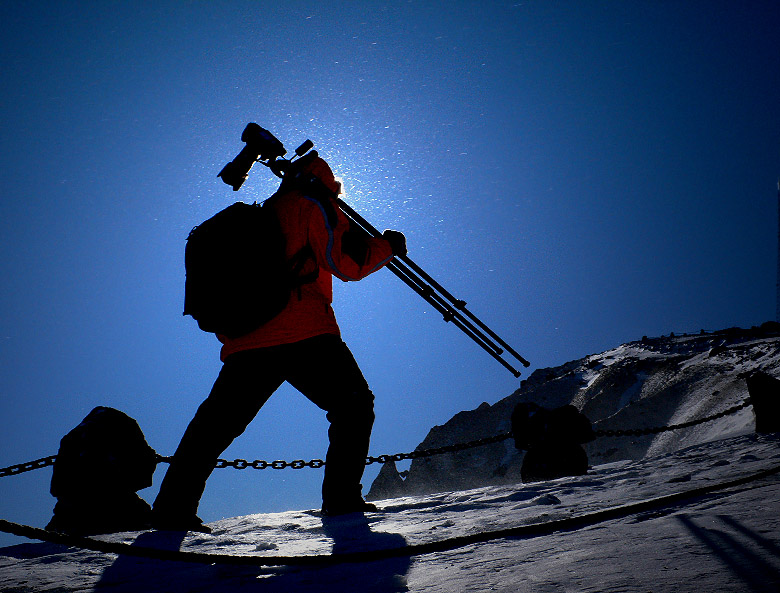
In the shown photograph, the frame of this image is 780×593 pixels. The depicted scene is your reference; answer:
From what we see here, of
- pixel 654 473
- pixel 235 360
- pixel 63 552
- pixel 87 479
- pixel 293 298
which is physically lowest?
pixel 654 473

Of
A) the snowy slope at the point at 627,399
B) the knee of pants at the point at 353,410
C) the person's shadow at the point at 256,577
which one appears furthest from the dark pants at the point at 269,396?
the snowy slope at the point at 627,399

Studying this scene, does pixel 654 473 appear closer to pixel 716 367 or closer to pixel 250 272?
pixel 250 272

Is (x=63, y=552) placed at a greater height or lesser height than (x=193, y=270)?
lesser

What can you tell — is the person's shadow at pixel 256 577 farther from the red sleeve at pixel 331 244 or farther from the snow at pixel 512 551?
the red sleeve at pixel 331 244

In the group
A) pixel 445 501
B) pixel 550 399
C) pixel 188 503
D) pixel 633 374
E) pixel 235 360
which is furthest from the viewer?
pixel 550 399

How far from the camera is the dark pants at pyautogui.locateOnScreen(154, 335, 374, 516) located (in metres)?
2.79

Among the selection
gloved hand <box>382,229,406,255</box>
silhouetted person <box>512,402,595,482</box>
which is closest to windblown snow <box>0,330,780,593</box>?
silhouetted person <box>512,402,595,482</box>

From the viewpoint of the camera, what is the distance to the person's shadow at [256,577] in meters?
1.51

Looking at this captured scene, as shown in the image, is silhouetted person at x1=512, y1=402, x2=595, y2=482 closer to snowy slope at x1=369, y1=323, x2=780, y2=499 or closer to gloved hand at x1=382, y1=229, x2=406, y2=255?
gloved hand at x1=382, y1=229, x2=406, y2=255

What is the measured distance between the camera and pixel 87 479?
136 inches

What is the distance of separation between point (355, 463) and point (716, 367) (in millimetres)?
11762

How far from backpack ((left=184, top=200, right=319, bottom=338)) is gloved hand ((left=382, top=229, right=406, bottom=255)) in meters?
0.88

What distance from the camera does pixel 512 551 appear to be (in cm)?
168

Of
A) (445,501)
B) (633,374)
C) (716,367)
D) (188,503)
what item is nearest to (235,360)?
(188,503)
